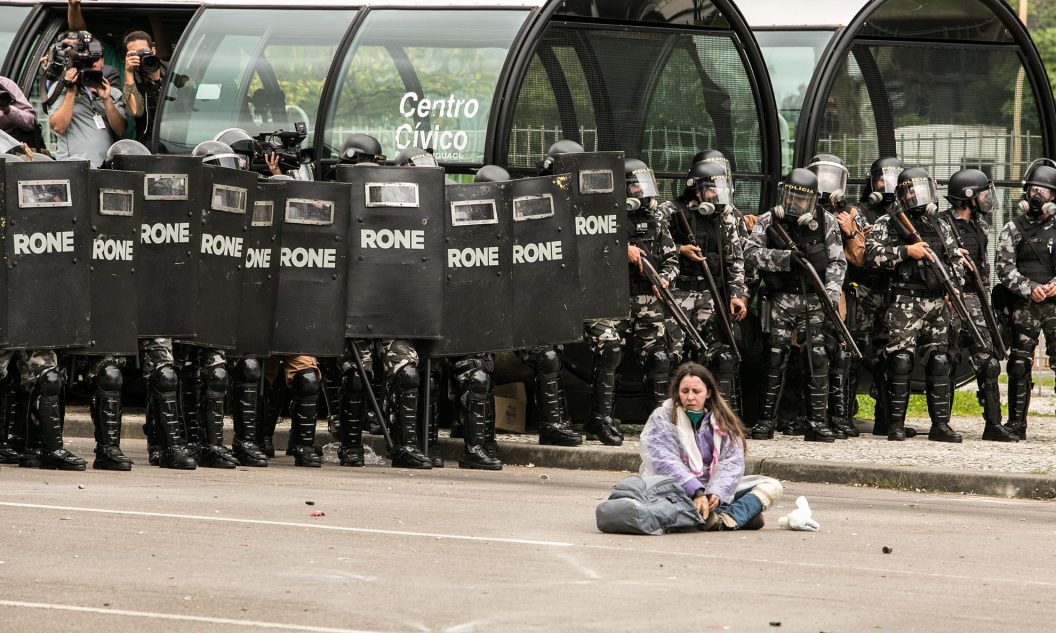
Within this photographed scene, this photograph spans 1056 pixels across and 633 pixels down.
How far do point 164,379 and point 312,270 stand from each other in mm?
1209

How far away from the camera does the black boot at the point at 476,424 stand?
39.6 feet

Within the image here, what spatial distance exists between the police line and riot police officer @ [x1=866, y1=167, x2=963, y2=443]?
2.13 meters

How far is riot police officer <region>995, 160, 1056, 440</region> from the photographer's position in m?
14.2

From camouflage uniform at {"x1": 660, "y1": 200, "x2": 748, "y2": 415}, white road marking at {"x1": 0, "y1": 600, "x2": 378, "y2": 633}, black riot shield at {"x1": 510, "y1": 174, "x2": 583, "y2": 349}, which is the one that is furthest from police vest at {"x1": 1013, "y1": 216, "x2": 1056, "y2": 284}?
white road marking at {"x1": 0, "y1": 600, "x2": 378, "y2": 633}

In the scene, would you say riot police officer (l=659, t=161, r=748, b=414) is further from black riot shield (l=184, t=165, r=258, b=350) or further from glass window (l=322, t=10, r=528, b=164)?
black riot shield (l=184, t=165, r=258, b=350)

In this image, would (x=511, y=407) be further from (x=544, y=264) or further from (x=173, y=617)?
(x=173, y=617)

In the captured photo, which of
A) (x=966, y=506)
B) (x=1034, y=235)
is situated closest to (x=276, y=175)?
(x=966, y=506)

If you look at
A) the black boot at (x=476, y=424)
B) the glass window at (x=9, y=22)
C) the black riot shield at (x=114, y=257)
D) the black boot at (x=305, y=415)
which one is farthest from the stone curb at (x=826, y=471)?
the glass window at (x=9, y=22)

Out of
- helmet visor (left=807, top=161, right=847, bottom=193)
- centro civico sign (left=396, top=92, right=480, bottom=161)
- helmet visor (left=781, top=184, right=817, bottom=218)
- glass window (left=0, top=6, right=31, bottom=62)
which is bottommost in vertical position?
helmet visor (left=781, top=184, right=817, bottom=218)

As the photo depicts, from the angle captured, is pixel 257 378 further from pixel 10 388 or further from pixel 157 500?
pixel 157 500

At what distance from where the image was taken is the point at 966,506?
10.8 meters

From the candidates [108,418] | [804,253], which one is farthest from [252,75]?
[108,418]

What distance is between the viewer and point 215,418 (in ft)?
37.6

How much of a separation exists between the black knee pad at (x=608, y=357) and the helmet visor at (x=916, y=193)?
2.42m
